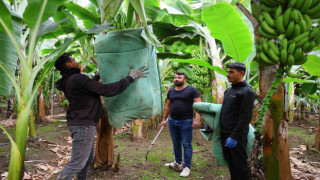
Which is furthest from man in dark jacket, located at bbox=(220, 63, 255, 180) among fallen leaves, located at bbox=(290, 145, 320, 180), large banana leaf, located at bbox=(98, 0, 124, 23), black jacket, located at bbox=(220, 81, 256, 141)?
large banana leaf, located at bbox=(98, 0, 124, 23)

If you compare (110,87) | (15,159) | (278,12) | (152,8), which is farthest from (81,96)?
(152,8)

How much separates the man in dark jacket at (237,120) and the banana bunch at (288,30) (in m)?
0.84

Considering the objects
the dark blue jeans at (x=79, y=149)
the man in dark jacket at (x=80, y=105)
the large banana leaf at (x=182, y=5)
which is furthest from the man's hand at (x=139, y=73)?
the large banana leaf at (x=182, y=5)

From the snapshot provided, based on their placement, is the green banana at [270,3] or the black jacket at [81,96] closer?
the green banana at [270,3]

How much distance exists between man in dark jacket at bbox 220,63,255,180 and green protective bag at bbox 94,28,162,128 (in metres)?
0.76

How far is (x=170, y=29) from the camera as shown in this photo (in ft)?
12.6

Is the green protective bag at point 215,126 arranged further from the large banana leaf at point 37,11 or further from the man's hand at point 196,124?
the large banana leaf at point 37,11

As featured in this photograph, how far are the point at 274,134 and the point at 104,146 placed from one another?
6.28 ft

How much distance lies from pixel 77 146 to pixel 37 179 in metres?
1.18

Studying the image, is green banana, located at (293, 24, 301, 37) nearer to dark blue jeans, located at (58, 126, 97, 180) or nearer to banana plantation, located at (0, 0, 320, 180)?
banana plantation, located at (0, 0, 320, 180)

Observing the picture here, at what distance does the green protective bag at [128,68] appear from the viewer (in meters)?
1.79

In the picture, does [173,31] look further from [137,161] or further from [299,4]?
[299,4]

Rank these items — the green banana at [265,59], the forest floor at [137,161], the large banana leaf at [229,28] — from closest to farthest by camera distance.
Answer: the green banana at [265,59] → the large banana leaf at [229,28] → the forest floor at [137,161]

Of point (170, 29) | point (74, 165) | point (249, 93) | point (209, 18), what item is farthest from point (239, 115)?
point (170, 29)
